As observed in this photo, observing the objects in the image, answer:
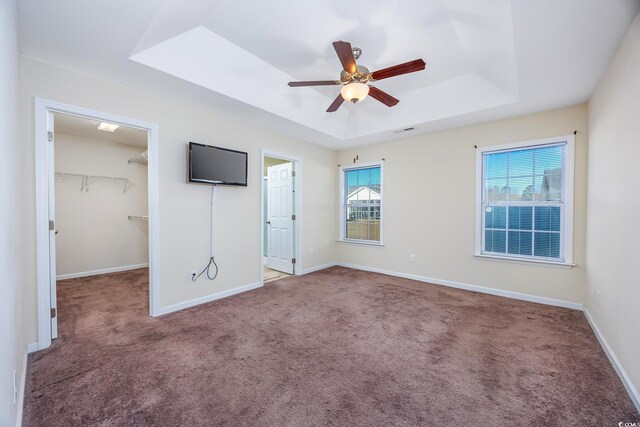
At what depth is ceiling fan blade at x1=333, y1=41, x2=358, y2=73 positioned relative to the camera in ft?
6.61

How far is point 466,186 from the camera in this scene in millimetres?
4125

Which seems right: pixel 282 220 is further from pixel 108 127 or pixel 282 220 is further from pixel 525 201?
pixel 525 201

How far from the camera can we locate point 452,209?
168 inches

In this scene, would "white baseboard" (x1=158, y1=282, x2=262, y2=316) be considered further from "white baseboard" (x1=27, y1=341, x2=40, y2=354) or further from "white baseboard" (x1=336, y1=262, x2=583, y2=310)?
"white baseboard" (x1=336, y1=262, x2=583, y2=310)

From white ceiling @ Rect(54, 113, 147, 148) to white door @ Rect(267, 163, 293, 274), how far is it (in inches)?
90.1

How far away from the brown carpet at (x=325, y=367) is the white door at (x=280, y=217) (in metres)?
1.69

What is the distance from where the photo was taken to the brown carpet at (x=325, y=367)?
166 centimetres

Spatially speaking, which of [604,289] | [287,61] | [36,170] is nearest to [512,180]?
[604,289]

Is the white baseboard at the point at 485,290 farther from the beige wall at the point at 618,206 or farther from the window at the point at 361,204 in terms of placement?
the window at the point at 361,204

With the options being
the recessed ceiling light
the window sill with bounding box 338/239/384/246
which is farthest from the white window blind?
the recessed ceiling light

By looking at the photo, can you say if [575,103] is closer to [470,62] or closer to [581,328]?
[470,62]

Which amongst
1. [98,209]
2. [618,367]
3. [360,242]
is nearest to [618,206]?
[618,367]

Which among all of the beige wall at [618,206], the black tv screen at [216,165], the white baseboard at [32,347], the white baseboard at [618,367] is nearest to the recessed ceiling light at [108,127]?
the black tv screen at [216,165]

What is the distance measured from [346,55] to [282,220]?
3.51 meters
